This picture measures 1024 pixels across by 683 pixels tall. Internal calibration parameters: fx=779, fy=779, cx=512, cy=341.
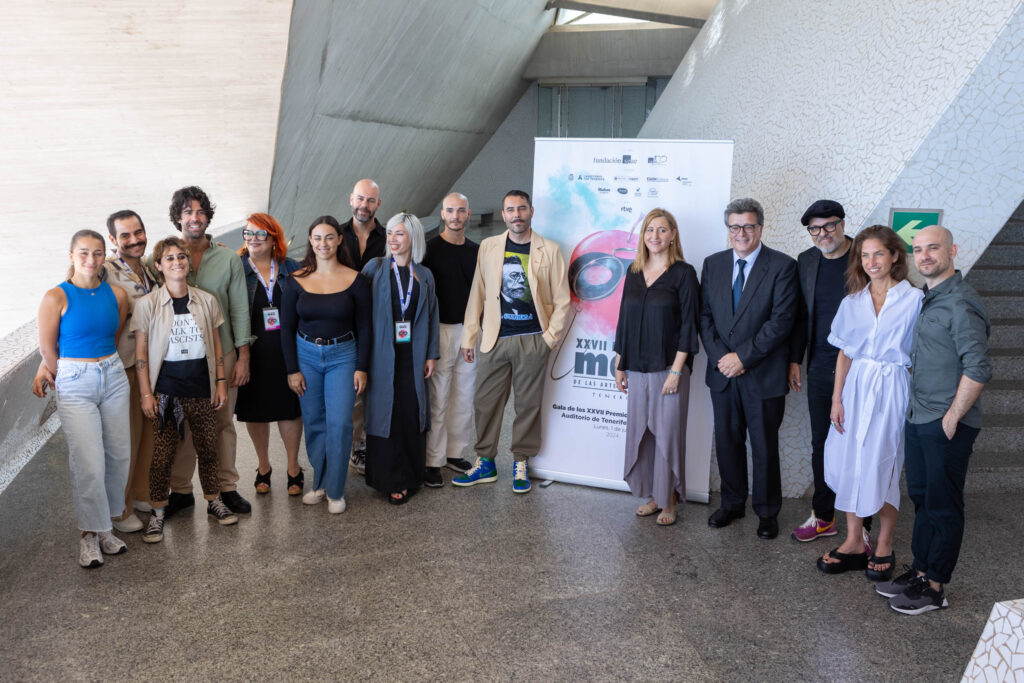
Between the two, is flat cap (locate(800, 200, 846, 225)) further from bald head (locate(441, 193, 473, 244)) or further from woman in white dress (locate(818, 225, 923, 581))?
bald head (locate(441, 193, 473, 244))

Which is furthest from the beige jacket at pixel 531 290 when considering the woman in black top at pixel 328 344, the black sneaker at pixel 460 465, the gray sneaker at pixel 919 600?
the gray sneaker at pixel 919 600

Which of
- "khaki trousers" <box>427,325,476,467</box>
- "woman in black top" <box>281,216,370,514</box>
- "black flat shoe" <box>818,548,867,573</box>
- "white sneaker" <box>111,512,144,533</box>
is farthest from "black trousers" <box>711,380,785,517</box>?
"white sneaker" <box>111,512,144,533</box>

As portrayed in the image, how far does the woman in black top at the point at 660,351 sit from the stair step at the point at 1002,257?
281 cm

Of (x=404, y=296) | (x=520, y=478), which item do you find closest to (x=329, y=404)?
(x=404, y=296)

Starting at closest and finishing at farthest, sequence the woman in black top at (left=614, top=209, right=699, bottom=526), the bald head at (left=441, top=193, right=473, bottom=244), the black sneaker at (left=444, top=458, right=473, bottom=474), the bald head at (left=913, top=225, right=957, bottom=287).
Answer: the bald head at (left=913, top=225, right=957, bottom=287)
the woman in black top at (left=614, top=209, right=699, bottom=526)
the bald head at (left=441, top=193, right=473, bottom=244)
the black sneaker at (left=444, top=458, right=473, bottom=474)

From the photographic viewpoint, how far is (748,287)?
149 inches

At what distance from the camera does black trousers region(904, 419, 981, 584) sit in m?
3.02

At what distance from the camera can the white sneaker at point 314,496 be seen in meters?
4.25

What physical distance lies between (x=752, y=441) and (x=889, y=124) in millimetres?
1814

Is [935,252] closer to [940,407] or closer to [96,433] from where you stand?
[940,407]

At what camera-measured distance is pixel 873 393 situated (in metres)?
3.32

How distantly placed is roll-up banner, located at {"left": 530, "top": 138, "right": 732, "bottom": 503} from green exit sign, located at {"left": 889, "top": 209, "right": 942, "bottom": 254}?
84 centimetres

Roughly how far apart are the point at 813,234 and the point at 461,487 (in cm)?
236

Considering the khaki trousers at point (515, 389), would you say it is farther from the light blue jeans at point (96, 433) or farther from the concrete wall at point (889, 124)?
the light blue jeans at point (96, 433)
